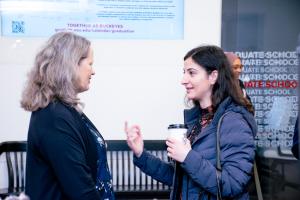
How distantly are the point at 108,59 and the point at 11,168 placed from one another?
3.81 ft

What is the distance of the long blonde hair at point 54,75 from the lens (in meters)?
1.46

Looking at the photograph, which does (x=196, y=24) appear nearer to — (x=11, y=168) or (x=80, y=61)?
(x=80, y=61)

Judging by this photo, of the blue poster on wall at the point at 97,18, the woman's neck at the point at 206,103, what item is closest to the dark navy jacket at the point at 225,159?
the woman's neck at the point at 206,103

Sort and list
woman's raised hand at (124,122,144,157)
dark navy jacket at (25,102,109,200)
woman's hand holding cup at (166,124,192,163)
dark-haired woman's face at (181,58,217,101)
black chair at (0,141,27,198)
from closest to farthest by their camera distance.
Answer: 1. dark navy jacket at (25,102,109,200)
2. woman's hand holding cup at (166,124,192,163)
3. dark-haired woman's face at (181,58,217,101)
4. woman's raised hand at (124,122,144,157)
5. black chair at (0,141,27,198)

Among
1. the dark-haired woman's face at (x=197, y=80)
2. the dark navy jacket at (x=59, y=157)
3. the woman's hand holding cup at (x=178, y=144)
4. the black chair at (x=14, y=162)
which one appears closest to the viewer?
the dark navy jacket at (x=59, y=157)

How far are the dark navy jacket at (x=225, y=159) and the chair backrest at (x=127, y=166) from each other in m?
1.27

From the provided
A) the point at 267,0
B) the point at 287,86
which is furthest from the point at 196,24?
the point at 287,86

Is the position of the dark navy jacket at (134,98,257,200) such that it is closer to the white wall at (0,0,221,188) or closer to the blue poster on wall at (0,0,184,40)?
the white wall at (0,0,221,188)

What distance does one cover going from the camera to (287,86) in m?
3.04

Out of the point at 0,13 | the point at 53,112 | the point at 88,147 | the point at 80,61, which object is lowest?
the point at 88,147

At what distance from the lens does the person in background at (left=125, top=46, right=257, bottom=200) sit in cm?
147

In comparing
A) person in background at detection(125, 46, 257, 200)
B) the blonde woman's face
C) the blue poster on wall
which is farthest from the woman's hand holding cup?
the blue poster on wall

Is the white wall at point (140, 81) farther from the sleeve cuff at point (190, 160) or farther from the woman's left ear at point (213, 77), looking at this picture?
the sleeve cuff at point (190, 160)

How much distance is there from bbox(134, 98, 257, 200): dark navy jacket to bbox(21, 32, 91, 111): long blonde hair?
56 centimetres
